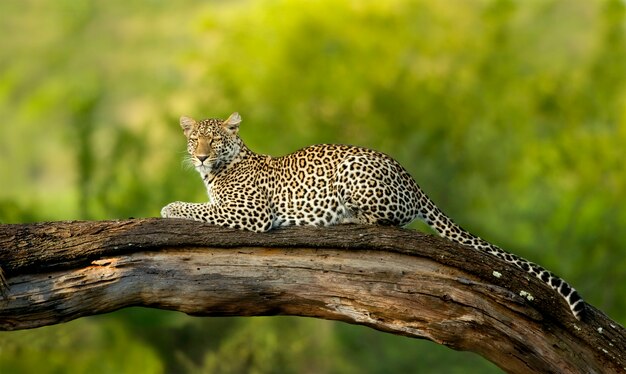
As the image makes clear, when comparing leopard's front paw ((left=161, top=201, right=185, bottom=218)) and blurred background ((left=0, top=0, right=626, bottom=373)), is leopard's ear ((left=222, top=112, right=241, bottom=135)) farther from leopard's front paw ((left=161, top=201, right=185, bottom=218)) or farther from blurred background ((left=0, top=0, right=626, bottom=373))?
blurred background ((left=0, top=0, right=626, bottom=373))

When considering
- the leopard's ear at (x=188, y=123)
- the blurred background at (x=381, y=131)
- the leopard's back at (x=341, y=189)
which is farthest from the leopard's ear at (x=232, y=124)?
the blurred background at (x=381, y=131)

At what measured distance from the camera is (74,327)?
24.2 metres

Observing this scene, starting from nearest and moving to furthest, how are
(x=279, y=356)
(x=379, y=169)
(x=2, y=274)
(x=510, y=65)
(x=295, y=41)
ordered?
(x=2, y=274) → (x=379, y=169) → (x=279, y=356) → (x=510, y=65) → (x=295, y=41)

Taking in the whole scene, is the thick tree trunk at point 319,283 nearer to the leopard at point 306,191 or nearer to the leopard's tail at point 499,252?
the leopard's tail at point 499,252

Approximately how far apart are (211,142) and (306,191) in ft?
3.60

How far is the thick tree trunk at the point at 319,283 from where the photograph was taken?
965 cm

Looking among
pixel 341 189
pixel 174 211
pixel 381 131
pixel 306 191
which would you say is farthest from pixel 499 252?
pixel 381 131

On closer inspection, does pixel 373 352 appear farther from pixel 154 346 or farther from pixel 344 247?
pixel 344 247

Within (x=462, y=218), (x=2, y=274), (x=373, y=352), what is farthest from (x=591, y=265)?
(x=2, y=274)

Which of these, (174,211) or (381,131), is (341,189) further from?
(381,131)

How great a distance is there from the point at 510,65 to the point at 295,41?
24.4 feet

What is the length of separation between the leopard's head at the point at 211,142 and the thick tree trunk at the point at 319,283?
147cm

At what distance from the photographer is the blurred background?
90.8ft

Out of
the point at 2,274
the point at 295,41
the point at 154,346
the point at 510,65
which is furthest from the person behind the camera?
the point at 295,41
